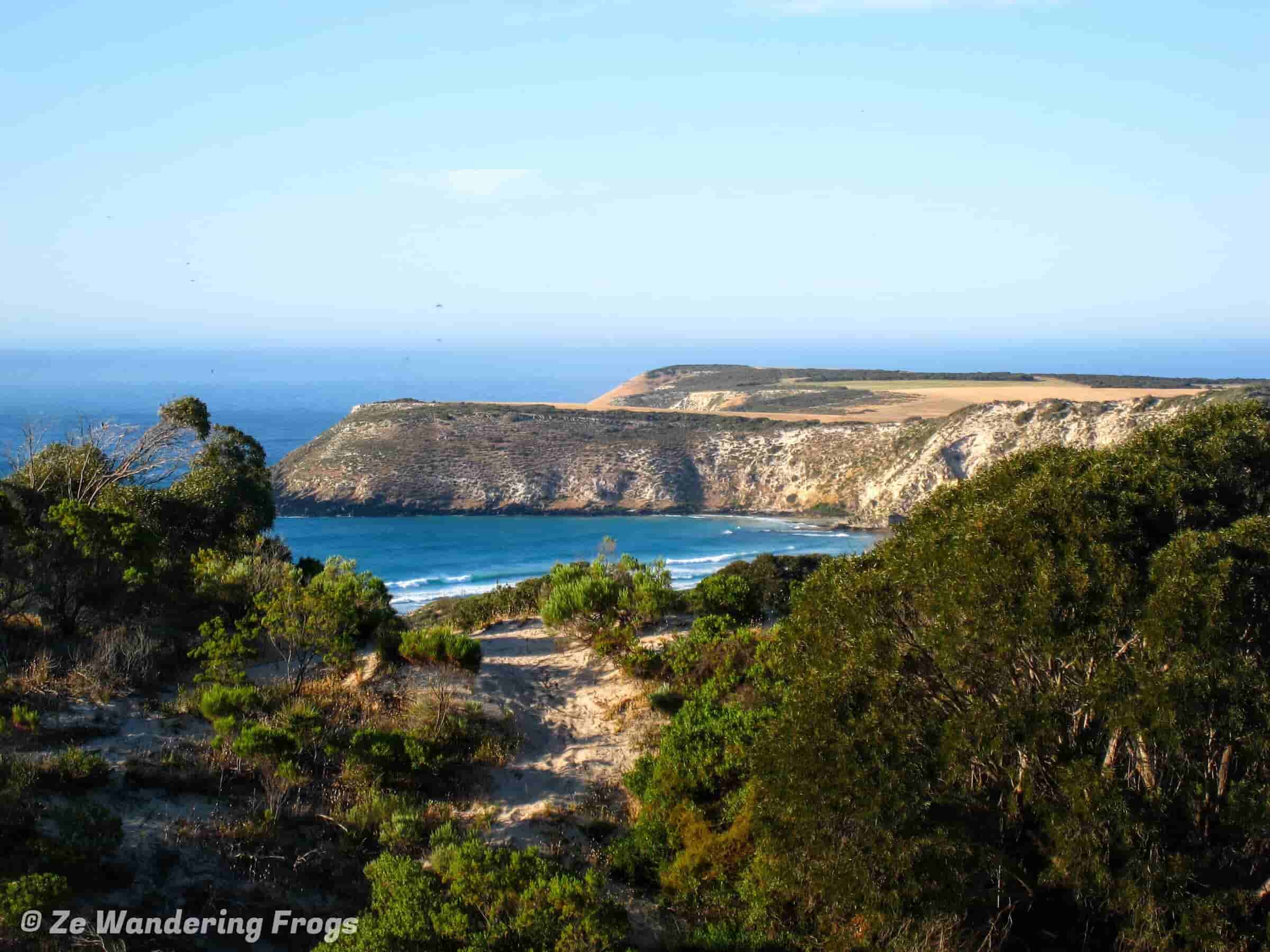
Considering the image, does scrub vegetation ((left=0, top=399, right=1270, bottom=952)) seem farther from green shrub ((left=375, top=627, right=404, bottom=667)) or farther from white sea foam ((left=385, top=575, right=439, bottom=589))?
white sea foam ((left=385, top=575, right=439, bottom=589))

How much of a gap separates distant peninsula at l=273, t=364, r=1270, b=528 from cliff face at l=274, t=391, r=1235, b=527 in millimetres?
123

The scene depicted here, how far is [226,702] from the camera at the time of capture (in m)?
12.0

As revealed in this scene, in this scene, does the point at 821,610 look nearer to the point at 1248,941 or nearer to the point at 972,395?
the point at 1248,941

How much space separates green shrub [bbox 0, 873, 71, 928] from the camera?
720 centimetres

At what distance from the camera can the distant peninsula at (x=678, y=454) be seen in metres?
58.5

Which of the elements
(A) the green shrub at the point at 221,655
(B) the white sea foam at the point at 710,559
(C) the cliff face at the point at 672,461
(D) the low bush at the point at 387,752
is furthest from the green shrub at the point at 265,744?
(C) the cliff face at the point at 672,461

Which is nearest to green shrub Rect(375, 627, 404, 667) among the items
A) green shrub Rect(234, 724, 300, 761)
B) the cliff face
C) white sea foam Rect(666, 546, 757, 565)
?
green shrub Rect(234, 724, 300, 761)

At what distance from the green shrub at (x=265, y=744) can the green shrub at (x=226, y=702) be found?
37.0 inches

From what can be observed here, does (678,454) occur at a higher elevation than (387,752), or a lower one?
higher

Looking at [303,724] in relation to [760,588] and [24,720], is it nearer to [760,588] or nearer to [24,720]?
[24,720]

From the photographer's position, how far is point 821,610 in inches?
390

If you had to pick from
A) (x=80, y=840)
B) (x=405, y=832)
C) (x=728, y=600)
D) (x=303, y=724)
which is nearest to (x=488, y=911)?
(x=405, y=832)

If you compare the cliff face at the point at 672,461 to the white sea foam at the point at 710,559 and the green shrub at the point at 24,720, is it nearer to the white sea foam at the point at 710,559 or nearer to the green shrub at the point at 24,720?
the white sea foam at the point at 710,559

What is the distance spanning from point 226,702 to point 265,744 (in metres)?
1.65
